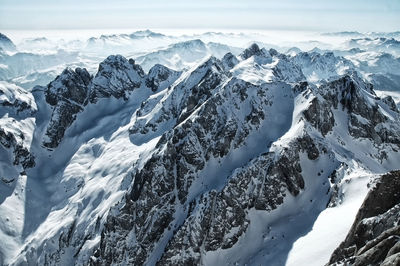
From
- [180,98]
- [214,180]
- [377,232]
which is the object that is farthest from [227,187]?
[180,98]

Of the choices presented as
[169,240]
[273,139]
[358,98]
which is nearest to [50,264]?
[169,240]

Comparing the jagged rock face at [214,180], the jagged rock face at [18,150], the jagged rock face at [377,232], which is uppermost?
the jagged rock face at [377,232]

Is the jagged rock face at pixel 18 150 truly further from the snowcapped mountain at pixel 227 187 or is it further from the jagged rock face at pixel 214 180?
the jagged rock face at pixel 214 180

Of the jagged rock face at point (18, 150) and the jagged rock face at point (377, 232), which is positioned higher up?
the jagged rock face at point (377, 232)

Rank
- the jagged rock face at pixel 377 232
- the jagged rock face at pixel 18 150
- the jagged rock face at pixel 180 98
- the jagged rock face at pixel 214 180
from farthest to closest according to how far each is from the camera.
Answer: the jagged rock face at pixel 18 150, the jagged rock face at pixel 180 98, the jagged rock face at pixel 214 180, the jagged rock face at pixel 377 232

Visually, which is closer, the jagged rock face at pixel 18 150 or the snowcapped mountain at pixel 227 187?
the snowcapped mountain at pixel 227 187

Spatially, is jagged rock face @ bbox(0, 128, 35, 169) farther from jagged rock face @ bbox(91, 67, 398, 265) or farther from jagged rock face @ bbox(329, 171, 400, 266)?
jagged rock face @ bbox(329, 171, 400, 266)

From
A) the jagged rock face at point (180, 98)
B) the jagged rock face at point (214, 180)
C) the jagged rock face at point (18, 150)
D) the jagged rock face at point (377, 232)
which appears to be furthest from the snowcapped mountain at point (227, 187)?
the jagged rock face at point (377, 232)

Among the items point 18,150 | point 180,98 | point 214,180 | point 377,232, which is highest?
point 377,232

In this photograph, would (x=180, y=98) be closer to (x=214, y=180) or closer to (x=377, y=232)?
(x=214, y=180)

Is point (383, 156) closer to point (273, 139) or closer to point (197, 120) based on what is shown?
point (273, 139)
